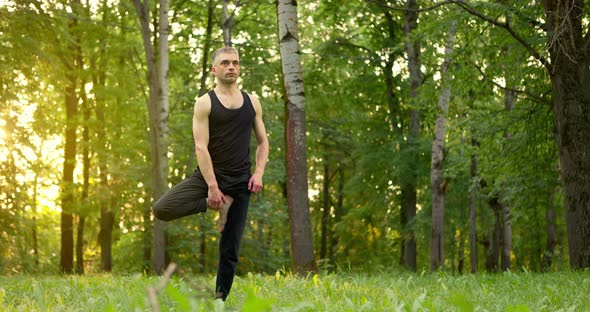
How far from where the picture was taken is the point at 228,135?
6.02 metres

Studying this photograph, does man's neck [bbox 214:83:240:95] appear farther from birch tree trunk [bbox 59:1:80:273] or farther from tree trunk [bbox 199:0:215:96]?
birch tree trunk [bbox 59:1:80:273]

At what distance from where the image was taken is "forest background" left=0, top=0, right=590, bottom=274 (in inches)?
615

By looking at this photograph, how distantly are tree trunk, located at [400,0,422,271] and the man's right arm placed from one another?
682 inches

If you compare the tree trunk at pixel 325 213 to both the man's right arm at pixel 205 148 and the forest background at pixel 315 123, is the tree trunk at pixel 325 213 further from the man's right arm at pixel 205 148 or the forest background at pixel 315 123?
the man's right arm at pixel 205 148

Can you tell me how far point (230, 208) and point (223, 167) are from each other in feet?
1.11

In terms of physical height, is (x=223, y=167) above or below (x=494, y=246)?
above

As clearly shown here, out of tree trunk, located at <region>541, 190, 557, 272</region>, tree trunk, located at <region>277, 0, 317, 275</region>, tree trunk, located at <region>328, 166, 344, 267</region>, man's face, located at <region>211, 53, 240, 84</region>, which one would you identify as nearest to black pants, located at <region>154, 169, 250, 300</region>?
man's face, located at <region>211, 53, 240, 84</region>

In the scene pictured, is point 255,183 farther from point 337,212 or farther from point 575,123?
point 337,212

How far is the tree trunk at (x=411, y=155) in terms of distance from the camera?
77.2 feet

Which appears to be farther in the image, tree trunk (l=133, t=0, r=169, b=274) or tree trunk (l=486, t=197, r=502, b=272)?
tree trunk (l=486, t=197, r=502, b=272)

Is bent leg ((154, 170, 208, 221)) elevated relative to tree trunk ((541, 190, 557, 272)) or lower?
elevated

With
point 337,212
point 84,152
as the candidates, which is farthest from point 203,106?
point 337,212

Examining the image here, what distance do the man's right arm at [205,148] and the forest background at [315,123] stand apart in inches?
299

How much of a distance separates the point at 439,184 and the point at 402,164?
15.5 ft
